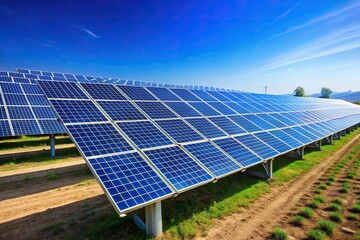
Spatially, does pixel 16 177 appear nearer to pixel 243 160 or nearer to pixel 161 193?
pixel 161 193

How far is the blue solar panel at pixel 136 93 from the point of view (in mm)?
13156

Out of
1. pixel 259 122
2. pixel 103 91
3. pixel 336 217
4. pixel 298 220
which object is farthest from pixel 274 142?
pixel 103 91

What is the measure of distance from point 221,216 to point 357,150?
2213cm

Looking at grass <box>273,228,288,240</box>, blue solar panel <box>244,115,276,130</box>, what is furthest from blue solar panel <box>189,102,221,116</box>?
grass <box>273,228,288,240</box>

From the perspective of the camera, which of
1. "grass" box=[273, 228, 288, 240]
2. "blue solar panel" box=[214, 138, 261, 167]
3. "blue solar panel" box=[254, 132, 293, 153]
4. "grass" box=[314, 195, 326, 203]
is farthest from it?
"blue solar panel" box=[254, 132, 293, 153]

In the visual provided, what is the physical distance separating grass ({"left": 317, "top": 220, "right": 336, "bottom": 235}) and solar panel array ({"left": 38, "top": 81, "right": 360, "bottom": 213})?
3.61m

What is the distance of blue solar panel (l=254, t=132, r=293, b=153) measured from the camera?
43.5 ft

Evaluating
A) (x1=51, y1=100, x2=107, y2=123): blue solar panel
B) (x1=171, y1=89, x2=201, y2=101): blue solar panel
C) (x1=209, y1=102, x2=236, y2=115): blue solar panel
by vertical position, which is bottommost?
(x1=209, y1=102, x2=236, y2=115): blue solar panel

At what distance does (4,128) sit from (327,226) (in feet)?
74.6

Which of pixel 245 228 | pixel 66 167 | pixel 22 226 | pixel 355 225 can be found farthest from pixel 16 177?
pixel 355 225

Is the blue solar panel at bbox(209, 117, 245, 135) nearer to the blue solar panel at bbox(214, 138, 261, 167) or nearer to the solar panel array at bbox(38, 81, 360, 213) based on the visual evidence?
the solar panel array at bbox(38, 81, 360, 213)

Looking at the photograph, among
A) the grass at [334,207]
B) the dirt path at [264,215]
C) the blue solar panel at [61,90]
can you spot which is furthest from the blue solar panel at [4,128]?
the grass at [334,207]

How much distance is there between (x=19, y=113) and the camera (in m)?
19.4

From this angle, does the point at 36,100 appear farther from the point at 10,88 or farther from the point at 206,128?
the point at 206,128
